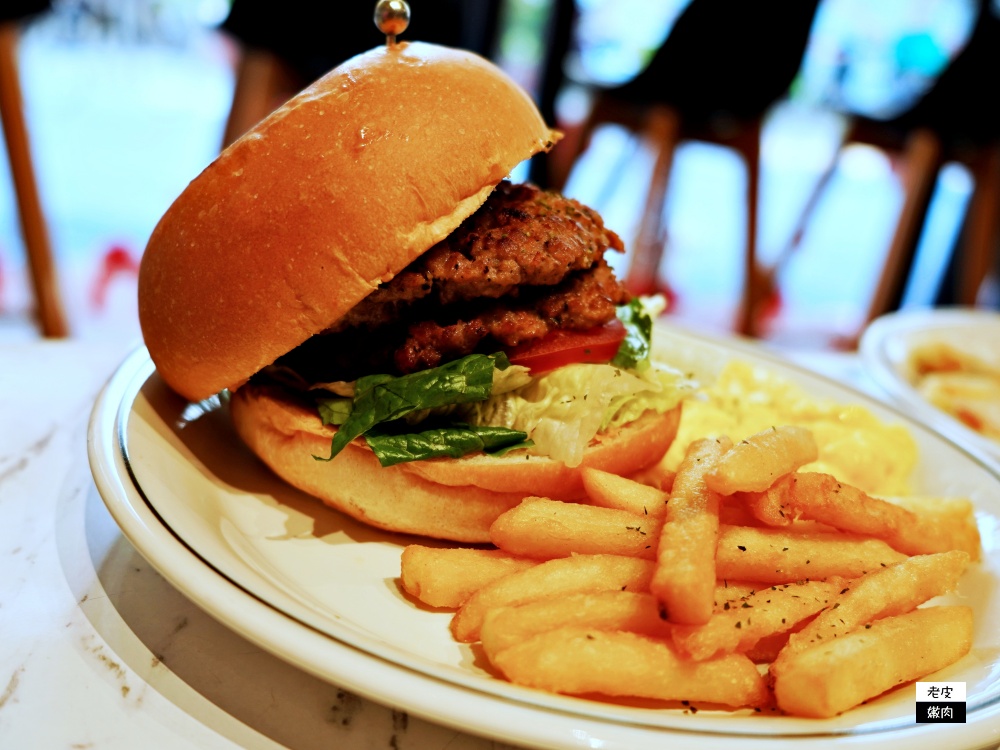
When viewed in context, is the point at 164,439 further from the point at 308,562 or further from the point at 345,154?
the point at 345,154

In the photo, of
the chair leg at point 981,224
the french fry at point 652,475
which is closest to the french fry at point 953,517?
the french fry at point 652,475

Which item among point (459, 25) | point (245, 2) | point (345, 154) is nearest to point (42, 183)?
point (245, 2)

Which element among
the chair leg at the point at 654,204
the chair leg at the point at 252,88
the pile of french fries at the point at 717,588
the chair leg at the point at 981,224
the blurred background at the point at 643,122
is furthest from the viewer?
the chair leg at the point at 981,224

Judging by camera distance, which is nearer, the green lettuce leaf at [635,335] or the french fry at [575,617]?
the french fry at [575,617]

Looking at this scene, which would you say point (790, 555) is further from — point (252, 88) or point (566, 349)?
point (252, 88)

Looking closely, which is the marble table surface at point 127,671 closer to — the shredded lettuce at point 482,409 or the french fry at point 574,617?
the french fry at point 574,617

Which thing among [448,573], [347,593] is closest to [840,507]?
[448,573]
